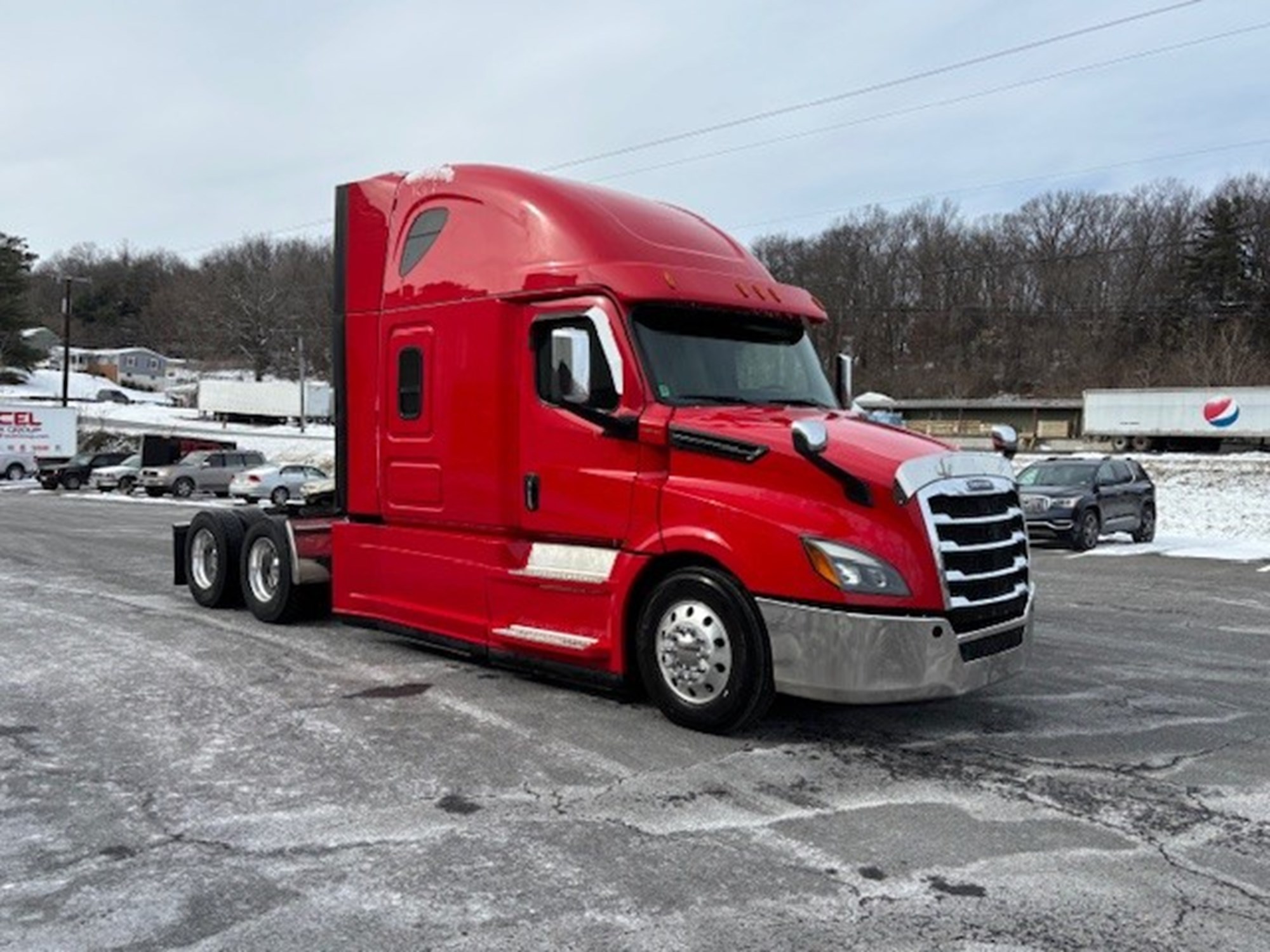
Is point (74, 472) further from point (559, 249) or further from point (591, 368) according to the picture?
point (591, 368)

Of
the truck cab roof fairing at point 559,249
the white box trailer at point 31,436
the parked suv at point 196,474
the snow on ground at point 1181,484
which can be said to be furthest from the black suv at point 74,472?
the truck cab roof fairing at point 559,249

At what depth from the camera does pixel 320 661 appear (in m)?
7.96

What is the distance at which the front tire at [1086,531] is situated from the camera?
18859 mm

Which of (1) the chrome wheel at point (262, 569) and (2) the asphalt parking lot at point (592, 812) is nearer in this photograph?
(2) the asphalt parking lot at point (592, 812)

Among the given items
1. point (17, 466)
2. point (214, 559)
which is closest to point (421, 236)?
point (214, 559)

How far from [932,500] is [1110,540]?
1787cm

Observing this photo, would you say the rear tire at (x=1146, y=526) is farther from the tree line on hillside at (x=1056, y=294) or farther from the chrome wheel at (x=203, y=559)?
the tree line on hillside at (x=1056, y=294)

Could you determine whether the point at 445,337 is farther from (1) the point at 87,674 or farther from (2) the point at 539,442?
(1) the point at 87,674

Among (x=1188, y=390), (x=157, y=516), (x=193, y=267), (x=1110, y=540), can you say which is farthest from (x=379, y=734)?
(x=193, y=267)

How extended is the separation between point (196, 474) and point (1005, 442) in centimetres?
3386

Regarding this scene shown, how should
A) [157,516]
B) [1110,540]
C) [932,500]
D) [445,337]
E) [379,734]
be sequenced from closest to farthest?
[932,500]
[379,734]
[445,337]
[1110,540]
[157,516]

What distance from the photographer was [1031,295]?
90.8 metres

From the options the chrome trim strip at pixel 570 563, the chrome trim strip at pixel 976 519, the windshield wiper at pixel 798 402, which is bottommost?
the chrome trim strip at pixel 570 563

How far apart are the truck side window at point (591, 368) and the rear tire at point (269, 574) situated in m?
3.65
